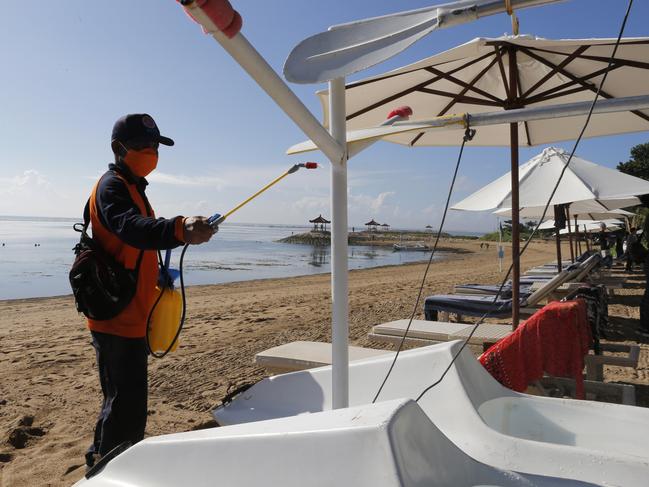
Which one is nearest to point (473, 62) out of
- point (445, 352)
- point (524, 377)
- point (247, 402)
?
point (524, 377)

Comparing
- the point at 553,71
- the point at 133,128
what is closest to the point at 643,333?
the point at 553,71

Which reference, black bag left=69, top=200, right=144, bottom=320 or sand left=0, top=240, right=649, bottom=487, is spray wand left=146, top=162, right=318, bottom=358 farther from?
sand left=0, top=240, right=649, bottom=487

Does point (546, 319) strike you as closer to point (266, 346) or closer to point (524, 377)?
point (524, 377)

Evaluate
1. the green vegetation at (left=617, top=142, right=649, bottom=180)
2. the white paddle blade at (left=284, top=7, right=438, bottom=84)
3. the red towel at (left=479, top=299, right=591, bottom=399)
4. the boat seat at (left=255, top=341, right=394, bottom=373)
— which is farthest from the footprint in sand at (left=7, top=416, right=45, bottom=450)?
the green vegetation at (left=617, top=142, right=649, bottom=180)

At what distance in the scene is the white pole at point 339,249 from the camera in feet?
5.88

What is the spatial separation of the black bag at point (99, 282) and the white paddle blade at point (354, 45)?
3.85 feet

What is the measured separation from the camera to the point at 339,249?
1.82 meters

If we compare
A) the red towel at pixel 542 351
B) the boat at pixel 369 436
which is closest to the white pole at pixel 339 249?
the boat at pixel 369 436

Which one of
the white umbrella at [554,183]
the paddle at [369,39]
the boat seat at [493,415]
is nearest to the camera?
the paddle at [369,39]

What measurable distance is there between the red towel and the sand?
1348mm

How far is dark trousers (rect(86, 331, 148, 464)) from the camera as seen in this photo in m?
2.00

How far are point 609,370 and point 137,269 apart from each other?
4.52 m

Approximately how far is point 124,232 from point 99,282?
1.11ft

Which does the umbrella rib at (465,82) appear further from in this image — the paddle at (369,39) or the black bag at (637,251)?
the black bag at (637,251)
